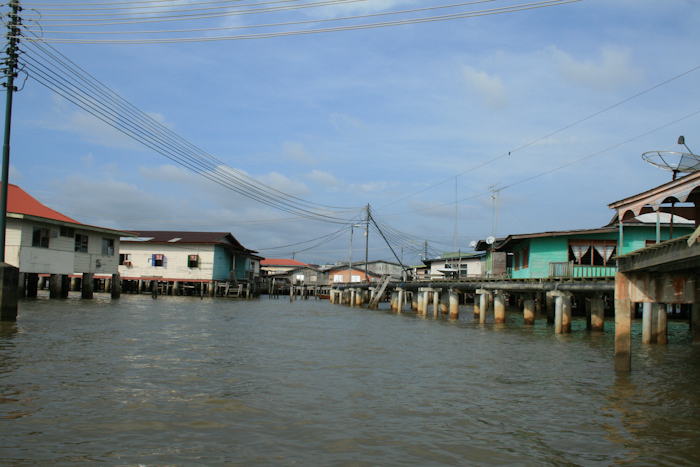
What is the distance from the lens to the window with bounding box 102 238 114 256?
39125 mm

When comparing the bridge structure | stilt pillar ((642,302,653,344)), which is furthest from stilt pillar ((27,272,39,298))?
stilt pillar ((642,302,653,344))

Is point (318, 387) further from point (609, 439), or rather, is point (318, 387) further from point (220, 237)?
point (220, 237)

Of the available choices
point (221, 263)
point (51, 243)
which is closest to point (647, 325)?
point (51, 243)

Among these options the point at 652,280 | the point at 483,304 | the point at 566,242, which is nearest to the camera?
the point at 652,280

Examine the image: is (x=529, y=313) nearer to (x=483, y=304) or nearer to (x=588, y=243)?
(x=483, y=304)

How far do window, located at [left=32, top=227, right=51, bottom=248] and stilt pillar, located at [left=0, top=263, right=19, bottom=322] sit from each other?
660 inches

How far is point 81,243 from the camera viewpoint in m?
36.6

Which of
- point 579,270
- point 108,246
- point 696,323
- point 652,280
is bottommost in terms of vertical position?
point 696,323

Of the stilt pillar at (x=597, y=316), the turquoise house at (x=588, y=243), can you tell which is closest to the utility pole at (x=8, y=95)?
→ the stilt pillar at (x=597, y=316)

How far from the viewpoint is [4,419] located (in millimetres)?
7609

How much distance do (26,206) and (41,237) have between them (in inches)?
94.3

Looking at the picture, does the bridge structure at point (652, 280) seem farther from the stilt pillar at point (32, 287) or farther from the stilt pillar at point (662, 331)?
the stilt pillar at point (32, 287)

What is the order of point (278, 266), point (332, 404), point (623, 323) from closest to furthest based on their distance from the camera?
point (332, 404)
point (623, 323)
point (278, 266)

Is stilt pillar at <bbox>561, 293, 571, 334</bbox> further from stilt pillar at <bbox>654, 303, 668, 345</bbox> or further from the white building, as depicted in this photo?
the white building
